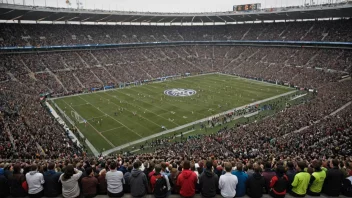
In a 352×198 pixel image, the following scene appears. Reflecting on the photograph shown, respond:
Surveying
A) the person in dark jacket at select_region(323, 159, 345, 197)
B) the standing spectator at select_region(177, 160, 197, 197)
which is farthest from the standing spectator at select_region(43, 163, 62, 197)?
the person in dark jacket at select_region(323, 159, 345, 197)

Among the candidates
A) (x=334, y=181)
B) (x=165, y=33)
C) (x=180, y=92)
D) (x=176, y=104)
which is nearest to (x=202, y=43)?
(x=165, y=33)

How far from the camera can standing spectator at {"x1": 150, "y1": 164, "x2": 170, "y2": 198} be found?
645 cm

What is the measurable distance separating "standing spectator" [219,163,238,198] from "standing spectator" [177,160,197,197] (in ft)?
2.43

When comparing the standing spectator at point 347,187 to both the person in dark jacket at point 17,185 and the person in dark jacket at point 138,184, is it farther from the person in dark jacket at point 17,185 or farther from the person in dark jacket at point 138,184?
the person in dark jacket at point 17,185

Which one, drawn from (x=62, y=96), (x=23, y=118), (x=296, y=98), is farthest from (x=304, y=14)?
(x=23, y=118)

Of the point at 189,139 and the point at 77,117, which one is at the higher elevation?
the point at 77,117

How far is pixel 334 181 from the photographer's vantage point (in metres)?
6.67

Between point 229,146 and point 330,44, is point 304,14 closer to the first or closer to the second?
point 330,44

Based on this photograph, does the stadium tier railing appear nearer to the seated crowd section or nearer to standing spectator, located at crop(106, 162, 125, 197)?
the seated crowd section

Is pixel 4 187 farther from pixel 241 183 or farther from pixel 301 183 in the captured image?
pixel 301 183

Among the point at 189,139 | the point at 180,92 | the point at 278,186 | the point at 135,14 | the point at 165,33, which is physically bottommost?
the point at 189,139

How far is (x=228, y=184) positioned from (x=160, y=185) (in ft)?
5.98

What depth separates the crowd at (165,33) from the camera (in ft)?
201

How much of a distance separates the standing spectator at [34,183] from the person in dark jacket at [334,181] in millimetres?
7908
